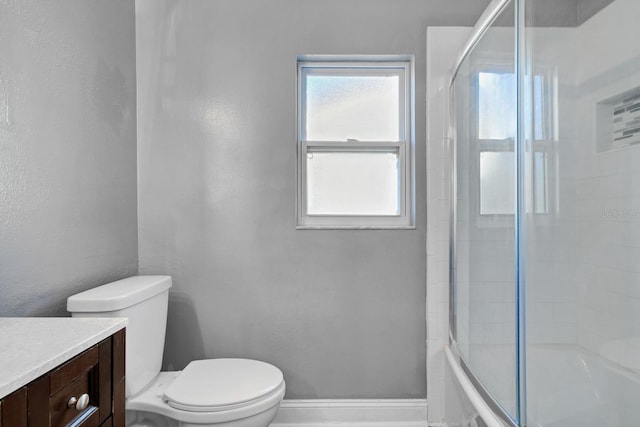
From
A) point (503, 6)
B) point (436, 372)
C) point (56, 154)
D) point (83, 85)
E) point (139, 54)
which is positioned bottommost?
point (436, 372)

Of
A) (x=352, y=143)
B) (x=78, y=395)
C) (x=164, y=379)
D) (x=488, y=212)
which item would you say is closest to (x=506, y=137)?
(x=488, y=212)

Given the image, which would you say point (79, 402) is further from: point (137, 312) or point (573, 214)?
point (573, 214)

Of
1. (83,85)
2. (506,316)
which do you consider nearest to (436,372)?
(506,316)

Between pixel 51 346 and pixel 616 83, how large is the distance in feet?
4.94

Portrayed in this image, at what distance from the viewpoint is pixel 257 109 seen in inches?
76.0

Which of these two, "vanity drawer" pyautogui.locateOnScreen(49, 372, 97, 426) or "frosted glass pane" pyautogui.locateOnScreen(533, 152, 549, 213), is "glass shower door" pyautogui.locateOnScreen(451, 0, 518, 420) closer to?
"frosted glass pane" pyautogui.locateOnScreen(533, 152, 549, 213)

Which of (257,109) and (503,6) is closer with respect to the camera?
(503,6)

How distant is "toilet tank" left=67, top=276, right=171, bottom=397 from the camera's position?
1.35 metres

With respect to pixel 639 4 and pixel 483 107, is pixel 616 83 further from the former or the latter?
pixel 483 107

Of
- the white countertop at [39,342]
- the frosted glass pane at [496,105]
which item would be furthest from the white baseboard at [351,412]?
the frosted glass pane at [496,105]

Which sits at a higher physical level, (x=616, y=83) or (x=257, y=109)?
(x=257, y=109)

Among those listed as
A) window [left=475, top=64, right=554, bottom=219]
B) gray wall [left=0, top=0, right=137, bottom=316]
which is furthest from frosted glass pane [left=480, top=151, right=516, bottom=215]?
gray wall [left=0, top=0, right=137, bottom=316]

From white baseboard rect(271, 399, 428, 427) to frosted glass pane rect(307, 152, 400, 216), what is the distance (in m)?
0.93

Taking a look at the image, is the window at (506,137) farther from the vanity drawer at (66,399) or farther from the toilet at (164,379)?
the vanity drawer at (66,399)
